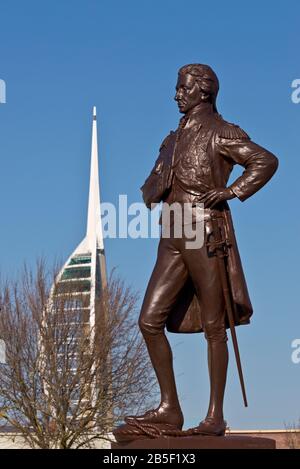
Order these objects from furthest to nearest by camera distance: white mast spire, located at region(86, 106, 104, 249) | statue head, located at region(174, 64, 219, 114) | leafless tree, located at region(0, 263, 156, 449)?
white mast spire, located at region(86, 106, 104, 249) < leafless tree, located at region(0, 263, 156, 449) < statue head, located at region(174, 64, 219, 114)

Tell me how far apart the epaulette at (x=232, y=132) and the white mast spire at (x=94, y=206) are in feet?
110

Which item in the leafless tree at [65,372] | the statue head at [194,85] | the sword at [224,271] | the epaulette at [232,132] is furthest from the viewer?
the leafless tree at [65,372]

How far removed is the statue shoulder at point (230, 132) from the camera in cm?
773

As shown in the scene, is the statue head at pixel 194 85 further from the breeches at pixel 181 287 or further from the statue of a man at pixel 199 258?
the breeches at pixel 181 287

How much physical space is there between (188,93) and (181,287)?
1676 mm

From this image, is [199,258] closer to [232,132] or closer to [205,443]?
[232,132]

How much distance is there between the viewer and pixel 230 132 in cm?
775

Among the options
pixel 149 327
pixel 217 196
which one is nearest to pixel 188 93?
pixel 217 196

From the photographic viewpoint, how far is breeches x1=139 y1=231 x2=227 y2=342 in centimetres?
752

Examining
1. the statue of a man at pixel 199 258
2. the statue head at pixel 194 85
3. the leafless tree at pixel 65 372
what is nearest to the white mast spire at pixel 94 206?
the leafless tree at pixel 65 372

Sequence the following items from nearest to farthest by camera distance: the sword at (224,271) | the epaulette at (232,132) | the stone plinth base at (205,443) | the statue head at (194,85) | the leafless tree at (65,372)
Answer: the stone plinth base at (205,443)
the sword at (224,271)
the epaulette at (232,132)
the statue head at (194,85)
the leafless tree at (65,372)

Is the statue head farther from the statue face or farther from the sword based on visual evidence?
the sword

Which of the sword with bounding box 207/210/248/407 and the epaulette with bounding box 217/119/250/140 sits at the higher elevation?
the epaulette with bounding box 217/119/250/140

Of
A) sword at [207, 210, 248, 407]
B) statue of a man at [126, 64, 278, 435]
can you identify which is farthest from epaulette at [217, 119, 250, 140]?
sword at [207, 210, 248, 407]
